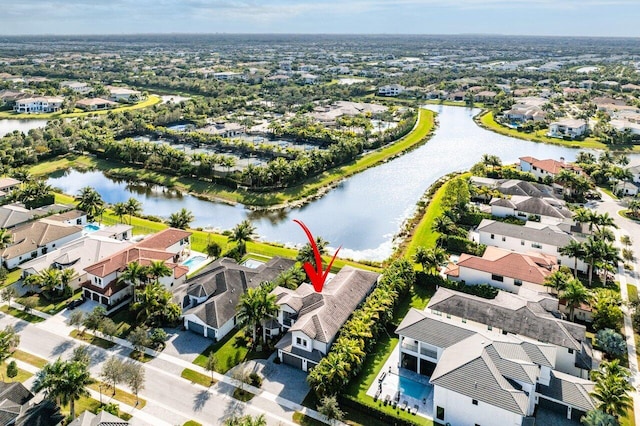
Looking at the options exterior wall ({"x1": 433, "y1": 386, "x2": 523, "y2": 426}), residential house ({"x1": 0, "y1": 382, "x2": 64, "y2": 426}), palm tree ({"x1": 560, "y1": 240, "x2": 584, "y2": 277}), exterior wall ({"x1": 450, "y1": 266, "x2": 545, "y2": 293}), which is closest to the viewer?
residential house ({"x1": 0, "y1": 382, "x2": 64, "y2": 426})

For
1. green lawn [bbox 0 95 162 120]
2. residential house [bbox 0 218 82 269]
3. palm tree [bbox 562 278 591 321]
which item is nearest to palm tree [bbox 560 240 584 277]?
palm tree [bbox 562 278 591 321]

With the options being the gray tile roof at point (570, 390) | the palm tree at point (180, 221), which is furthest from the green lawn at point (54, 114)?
the gray tile roof at point (570, 390)

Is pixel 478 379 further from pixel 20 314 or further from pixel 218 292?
pixel 20 314

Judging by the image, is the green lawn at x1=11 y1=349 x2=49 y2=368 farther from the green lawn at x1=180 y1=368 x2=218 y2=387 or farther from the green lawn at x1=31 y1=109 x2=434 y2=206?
the green lawn at x1=31 y1=109 x2=434 y2=206

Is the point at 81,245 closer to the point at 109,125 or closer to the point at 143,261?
the point at 143,261

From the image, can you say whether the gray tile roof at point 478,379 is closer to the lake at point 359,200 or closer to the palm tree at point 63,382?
the palm tree at point 63,382

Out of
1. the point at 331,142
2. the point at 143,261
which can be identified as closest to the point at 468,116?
the point at 331,142
